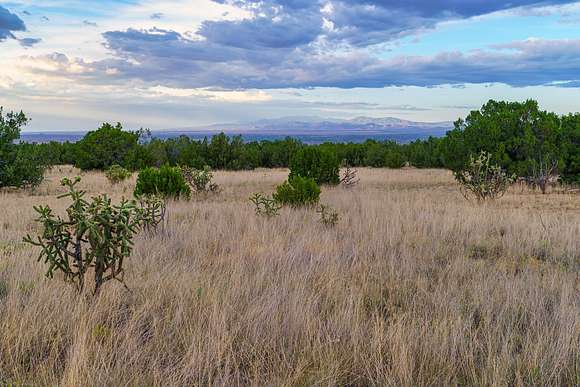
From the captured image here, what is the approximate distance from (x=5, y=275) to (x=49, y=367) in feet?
6.88

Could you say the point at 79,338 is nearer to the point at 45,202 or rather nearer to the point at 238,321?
the point at 238,321

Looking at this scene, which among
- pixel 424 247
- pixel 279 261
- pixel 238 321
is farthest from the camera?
pixel 424 247

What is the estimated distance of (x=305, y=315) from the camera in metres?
3.53

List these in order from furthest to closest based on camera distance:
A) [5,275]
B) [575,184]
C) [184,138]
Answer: [184,138] → [575,184] → [5,275]

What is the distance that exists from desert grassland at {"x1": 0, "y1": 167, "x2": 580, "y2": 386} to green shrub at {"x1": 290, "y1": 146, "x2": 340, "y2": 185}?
28.7 feet

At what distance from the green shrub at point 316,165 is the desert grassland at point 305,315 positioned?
8.76 meters

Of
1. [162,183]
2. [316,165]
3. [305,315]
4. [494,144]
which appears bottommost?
[305,315]

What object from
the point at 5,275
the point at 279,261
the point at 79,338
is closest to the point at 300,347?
the point at 79,338

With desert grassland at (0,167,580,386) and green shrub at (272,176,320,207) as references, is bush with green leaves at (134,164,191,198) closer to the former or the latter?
green shrub at (272,176,320,207)

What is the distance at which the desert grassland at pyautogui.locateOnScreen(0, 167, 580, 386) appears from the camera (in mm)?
2834

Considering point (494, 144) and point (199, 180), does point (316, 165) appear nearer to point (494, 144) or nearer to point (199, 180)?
point (199, 180)

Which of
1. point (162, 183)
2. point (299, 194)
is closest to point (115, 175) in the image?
point (162, 183)

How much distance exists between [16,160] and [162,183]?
6125mm

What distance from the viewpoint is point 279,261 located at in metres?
5.23
